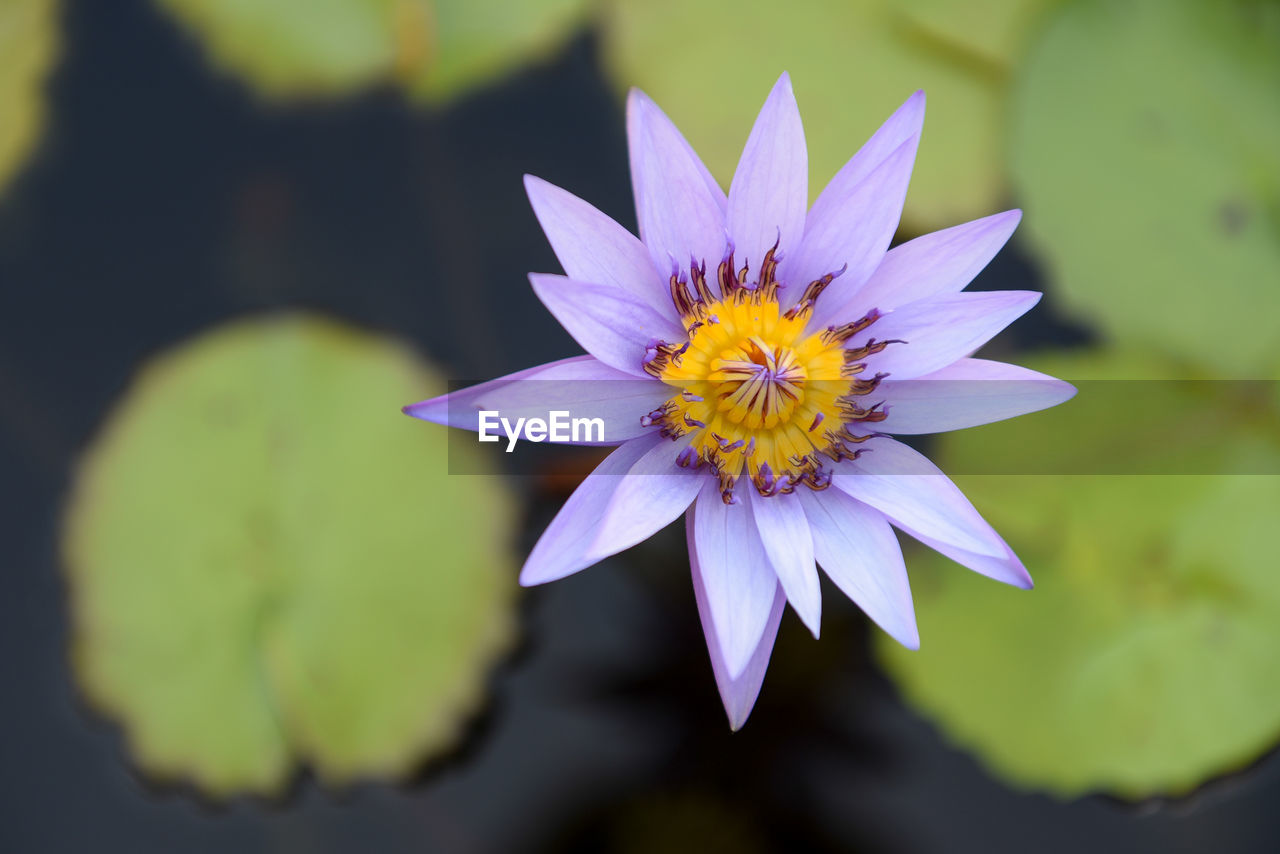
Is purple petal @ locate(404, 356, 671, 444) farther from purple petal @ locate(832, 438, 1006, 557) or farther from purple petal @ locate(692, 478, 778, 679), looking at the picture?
purple petal @ locate(832, 438, 1006, 557)

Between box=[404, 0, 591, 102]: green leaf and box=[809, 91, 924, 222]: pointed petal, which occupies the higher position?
box=[404, 0, 591, 102]: green leaf

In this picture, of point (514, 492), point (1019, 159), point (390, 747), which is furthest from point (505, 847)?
point (1019, 159)

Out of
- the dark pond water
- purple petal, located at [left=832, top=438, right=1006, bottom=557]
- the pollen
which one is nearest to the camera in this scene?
purple petal, located at [left=832, top=438, right=1006, bottom=557]

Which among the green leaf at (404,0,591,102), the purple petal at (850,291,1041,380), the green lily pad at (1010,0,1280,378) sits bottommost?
the purple petal at (850,291,1041,380)

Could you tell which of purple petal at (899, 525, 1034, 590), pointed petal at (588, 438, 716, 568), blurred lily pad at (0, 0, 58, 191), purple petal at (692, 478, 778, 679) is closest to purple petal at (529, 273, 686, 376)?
pointed petal at (588, 438, 716, 568)

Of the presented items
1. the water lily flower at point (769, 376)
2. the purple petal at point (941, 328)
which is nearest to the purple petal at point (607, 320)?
the water lily flower at point (769, 376)

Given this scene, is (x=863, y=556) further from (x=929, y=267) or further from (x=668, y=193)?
(x=668, y=193)

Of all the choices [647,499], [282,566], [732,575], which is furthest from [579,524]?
[282,566]
